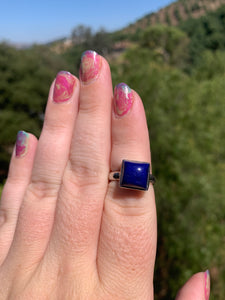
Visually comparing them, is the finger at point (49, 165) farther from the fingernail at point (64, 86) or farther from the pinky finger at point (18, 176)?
the pinky finger at point (18, 176)

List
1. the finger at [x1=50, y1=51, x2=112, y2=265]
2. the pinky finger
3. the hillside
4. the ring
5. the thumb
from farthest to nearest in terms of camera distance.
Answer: the hillside, the pinky finger, the thumb, the finger at [x1=50, y1=51, x2=112, y2=265], the ring

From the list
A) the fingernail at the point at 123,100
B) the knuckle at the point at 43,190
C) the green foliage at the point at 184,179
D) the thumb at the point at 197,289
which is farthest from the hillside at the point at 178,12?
the thumb at the point at 197,289

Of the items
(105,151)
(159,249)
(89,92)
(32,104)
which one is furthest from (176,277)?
(32,104)

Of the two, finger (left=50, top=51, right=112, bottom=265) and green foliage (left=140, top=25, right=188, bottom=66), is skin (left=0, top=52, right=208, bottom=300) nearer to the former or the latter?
finger (left=50, top=51, right=112, bottom=265)

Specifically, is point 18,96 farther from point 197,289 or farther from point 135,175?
point 197,289

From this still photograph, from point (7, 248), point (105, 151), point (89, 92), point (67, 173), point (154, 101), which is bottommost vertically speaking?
point (7, 248)

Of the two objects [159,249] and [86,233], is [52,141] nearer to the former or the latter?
[86,233]

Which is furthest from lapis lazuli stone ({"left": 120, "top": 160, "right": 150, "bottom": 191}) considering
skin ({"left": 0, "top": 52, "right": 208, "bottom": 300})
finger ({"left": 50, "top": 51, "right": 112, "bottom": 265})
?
finger ({"left": 50, "top": 51, "right": 112, "bottom": 265})
